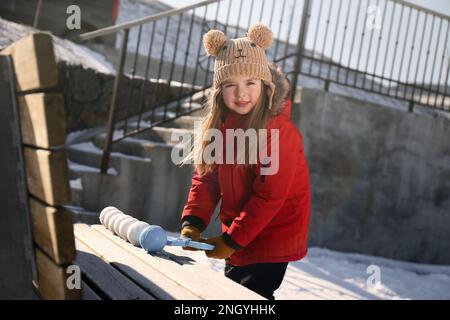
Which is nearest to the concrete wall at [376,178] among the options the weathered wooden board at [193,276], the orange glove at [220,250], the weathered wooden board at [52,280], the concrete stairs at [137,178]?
the concrete stairs at [137,178]

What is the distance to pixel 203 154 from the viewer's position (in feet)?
6.80

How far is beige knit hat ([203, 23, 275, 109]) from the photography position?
1964 millimetres

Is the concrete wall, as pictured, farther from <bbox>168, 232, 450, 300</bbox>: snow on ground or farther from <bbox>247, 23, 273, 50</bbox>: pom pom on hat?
<bbox>247, 23, 273, 50</bbox>: pom pom on hat

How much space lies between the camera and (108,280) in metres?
1.30

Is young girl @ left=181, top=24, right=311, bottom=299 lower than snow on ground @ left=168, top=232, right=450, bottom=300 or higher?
higher

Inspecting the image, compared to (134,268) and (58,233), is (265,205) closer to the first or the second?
(134,268)

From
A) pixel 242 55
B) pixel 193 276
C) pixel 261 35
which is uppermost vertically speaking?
pixel 261 35

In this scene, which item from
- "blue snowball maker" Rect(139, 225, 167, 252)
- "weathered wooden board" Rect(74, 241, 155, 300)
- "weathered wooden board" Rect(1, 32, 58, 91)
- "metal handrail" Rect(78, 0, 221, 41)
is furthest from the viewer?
"metal handrail" Rect(78, 0, 221, 41)

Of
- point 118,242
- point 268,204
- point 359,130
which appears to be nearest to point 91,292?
point 118,242

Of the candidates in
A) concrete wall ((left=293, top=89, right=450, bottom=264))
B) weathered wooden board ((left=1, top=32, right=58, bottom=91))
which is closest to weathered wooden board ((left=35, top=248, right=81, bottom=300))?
weathered wooden board ((left=1, top=32, right=58, bottom=91))

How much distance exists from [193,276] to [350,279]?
9.67 ft

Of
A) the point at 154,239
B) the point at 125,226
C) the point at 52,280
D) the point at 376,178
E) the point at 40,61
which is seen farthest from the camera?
the point at 376,178

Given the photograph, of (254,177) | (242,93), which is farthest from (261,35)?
(254,177)

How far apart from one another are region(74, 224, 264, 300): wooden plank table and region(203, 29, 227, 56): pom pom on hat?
899 millimetres
